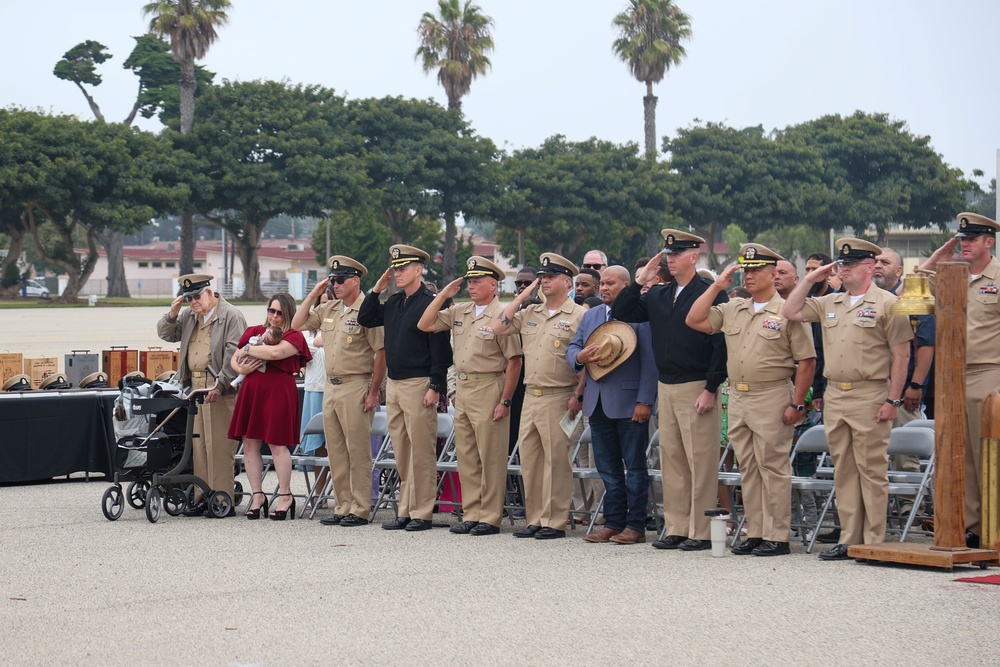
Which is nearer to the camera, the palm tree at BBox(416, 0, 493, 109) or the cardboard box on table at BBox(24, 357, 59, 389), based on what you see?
the cardboard box on table at BBox(24, 357, 59, 389)

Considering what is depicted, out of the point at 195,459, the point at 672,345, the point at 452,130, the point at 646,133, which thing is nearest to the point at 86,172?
the point at 452,130

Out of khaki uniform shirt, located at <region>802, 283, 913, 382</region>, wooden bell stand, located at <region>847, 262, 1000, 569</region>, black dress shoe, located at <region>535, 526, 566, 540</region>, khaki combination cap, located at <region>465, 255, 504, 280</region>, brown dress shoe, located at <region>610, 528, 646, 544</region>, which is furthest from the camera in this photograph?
khaki combination cap, located at <region>465, 255, 504, 280</region>

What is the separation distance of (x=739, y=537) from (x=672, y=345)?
1383 mm

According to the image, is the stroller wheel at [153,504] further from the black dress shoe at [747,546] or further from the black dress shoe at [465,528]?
the black dress shoe at [747,546]

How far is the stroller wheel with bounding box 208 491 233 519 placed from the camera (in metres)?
10.5

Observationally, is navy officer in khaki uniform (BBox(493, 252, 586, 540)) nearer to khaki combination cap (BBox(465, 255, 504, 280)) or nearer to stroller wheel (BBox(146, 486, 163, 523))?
khaki combination cap (BBox(465, 255, 504, 280))

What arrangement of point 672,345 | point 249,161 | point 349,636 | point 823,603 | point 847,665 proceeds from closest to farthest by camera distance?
point 847,665
point 349,636
point 823,603
point 672,345
point 249,161

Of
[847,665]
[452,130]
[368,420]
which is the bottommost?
[847,665]

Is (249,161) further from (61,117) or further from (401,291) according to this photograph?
(401,291)

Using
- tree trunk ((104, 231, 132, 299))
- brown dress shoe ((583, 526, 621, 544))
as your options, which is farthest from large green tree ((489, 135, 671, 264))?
brown dress shoe ((583, 526, 621, 544))

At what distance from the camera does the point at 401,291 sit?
33.0ft

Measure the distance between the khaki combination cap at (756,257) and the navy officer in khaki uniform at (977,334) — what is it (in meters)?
0.97

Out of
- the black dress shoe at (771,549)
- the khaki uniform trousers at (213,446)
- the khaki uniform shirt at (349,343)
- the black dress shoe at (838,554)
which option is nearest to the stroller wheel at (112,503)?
the khaki uniform trousers at (213,446)

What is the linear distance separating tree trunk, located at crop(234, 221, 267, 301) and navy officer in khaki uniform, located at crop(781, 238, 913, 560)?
51.3 metres
